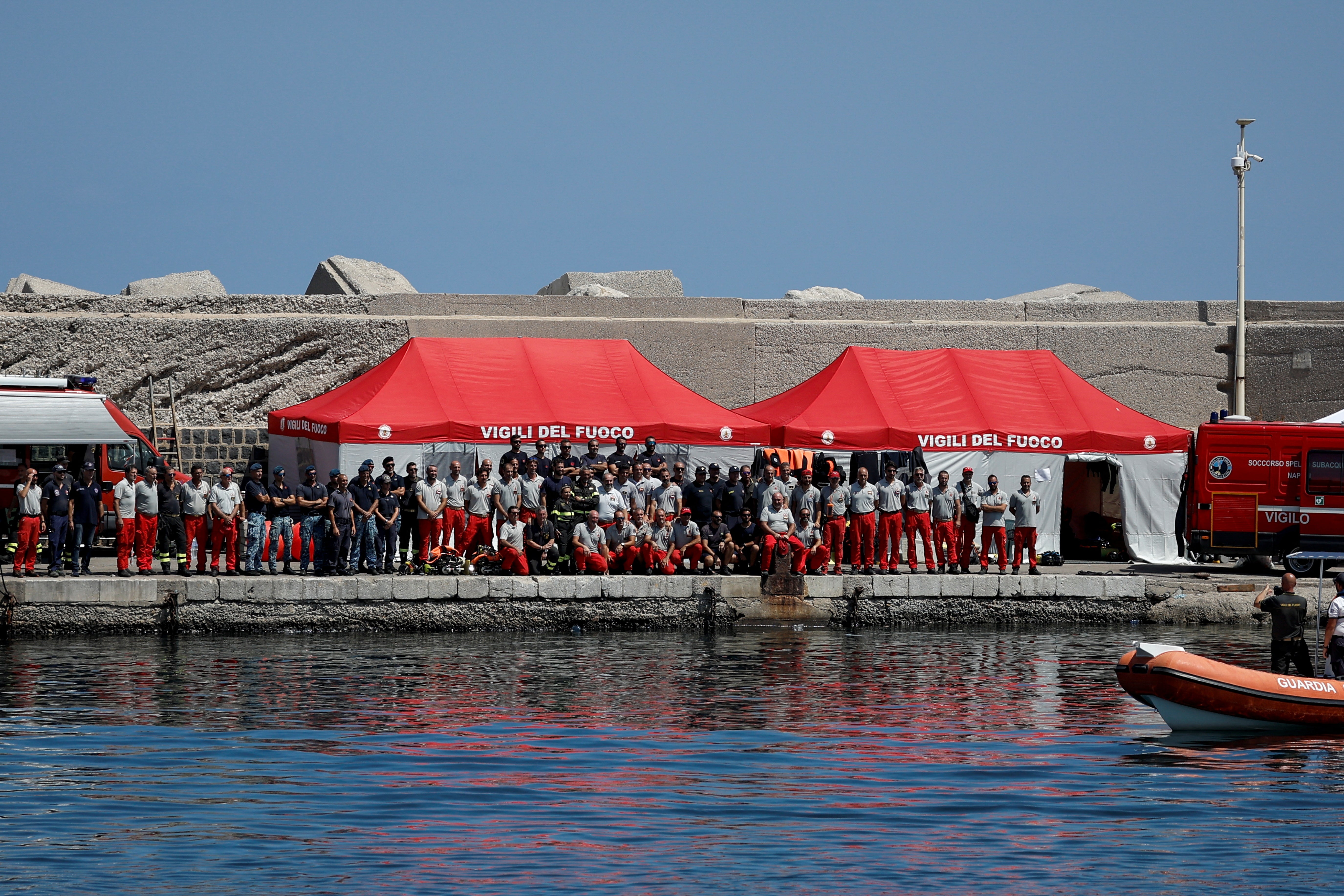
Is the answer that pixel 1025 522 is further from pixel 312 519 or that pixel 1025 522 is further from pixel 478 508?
pixel 312 519

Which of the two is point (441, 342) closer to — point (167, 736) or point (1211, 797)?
point (167, 736)

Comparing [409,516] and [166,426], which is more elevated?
[166,426]

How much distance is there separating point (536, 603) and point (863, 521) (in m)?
4.63

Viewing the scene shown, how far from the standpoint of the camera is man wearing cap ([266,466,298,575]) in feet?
66.2

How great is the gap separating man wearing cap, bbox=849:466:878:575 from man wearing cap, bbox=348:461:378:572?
631 centimetres

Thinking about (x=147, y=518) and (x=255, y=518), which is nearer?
(x=147, y=518)

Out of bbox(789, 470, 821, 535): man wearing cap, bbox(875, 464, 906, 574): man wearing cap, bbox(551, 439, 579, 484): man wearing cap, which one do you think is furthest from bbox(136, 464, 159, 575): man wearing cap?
bbox(875, 464, 906, 574): man wearing cap

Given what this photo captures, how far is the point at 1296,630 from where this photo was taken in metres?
15.7

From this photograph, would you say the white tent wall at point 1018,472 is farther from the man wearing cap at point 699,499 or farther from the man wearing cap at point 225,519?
the man wearing cap at point 225,519

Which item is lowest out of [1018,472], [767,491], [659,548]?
[659,548]

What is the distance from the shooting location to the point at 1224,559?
84.3ft

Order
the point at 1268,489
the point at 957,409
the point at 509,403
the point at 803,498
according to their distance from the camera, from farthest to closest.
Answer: the point at 957,409, the point at 509,403, the point at 1268,489, the point at 803,498

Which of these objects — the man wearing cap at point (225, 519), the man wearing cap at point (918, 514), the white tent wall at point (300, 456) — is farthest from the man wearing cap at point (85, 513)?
the man wearing cap at point (918, 514)

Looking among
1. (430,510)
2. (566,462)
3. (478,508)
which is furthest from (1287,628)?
(430,510)
